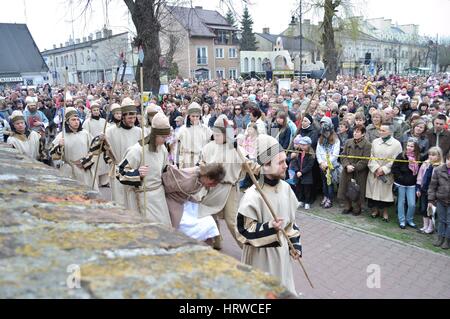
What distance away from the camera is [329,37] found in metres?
30.1

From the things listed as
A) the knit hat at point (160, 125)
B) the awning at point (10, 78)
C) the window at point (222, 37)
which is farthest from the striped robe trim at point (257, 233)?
the window at point (222, 37)

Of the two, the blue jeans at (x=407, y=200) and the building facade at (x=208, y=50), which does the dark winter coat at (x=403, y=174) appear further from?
the building facade at (x=208, y=50)

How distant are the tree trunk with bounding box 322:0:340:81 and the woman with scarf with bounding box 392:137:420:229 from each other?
22911 millimetres

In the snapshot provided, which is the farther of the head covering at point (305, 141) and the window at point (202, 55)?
the window at point (202, 55)

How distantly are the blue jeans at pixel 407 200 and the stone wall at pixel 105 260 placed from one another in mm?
6644

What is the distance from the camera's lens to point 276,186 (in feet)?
13.1

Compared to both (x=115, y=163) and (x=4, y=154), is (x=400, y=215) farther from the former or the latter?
(x=4, y=154)

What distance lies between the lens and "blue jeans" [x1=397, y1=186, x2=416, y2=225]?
24.3ft

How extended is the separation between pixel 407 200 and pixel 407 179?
38cm

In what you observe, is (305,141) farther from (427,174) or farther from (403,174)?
(427,174)

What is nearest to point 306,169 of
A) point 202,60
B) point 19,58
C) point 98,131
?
point 98,131

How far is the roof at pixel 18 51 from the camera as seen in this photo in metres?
45.1

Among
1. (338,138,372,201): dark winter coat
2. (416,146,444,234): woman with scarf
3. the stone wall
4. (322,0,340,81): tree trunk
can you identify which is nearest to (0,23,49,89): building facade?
(322,0,340,81): tree trunk

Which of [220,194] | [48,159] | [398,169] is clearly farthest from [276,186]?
[48,159]
